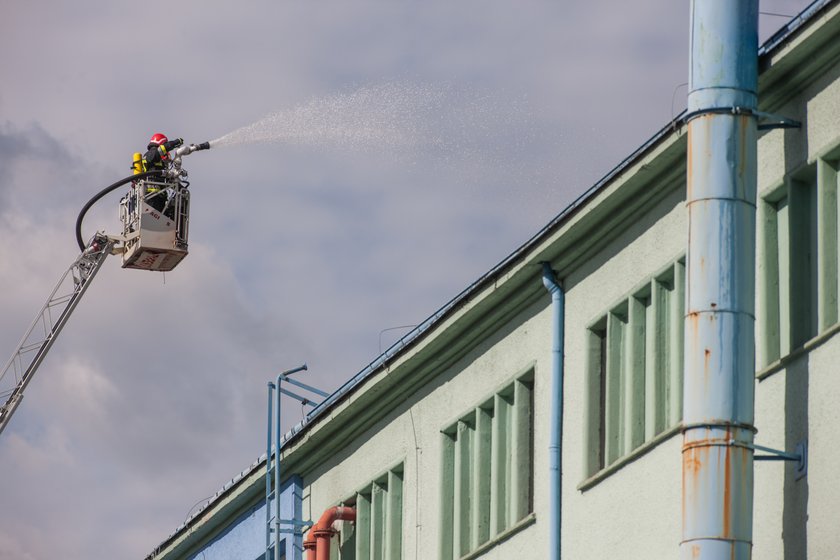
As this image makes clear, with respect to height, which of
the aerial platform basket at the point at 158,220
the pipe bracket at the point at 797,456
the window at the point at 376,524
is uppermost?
the aerial platform basket at the point at 158,220

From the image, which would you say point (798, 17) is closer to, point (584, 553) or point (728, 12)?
point (728, 12)

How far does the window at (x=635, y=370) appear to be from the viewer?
1048 inches

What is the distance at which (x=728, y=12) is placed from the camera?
24859mm

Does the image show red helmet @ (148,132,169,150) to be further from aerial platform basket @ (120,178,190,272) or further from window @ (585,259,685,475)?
window @ (585,259,685,475)

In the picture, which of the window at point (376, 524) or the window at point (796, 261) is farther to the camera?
the window at point (376, 524)

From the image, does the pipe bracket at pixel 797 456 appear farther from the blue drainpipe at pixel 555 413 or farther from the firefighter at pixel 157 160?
the firefighter at pixel 157 160

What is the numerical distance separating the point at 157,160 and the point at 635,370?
15.2 metres

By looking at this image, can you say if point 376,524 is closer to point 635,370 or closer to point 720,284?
point 635,370

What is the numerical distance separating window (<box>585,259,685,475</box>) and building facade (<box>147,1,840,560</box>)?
0.09 feet

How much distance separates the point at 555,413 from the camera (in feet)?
96.4

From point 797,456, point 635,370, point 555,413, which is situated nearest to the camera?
point 797,456

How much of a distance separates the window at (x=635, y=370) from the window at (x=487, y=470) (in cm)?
224

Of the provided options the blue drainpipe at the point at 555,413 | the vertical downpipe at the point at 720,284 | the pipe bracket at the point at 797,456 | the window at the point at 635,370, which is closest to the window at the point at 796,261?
the vertical downpipe at the point at 720,284

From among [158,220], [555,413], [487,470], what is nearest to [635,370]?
[555,413]
